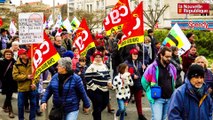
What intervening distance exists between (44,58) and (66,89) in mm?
2105

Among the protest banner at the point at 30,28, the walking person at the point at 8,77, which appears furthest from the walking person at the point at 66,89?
the walking person at the point at 8,77

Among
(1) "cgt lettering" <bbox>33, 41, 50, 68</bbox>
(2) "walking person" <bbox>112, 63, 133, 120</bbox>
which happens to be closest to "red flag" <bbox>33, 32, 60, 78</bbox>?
(1) "cgt lettering" <bbox>33, 41, 50, 68</bbox>

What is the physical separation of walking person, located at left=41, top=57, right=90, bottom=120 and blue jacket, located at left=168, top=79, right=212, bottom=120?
205cm

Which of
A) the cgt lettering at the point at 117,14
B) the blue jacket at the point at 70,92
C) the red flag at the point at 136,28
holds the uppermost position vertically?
the cgt lettering at the point at 117,14

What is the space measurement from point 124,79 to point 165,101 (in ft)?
4.81

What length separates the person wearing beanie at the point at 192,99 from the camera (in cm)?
451

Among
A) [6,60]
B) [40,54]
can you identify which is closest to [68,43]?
[6,60]

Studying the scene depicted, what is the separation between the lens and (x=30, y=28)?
852 centimetres

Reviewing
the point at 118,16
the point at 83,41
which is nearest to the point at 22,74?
the point at 83,41

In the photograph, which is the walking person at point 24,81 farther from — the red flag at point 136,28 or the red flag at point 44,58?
the red flag at point 136,28

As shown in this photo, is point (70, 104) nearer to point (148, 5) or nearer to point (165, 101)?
point (165, 101)

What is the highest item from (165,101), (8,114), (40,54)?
(40,54)

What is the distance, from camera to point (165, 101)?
704cm

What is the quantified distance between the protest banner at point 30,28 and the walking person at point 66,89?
233 cm
